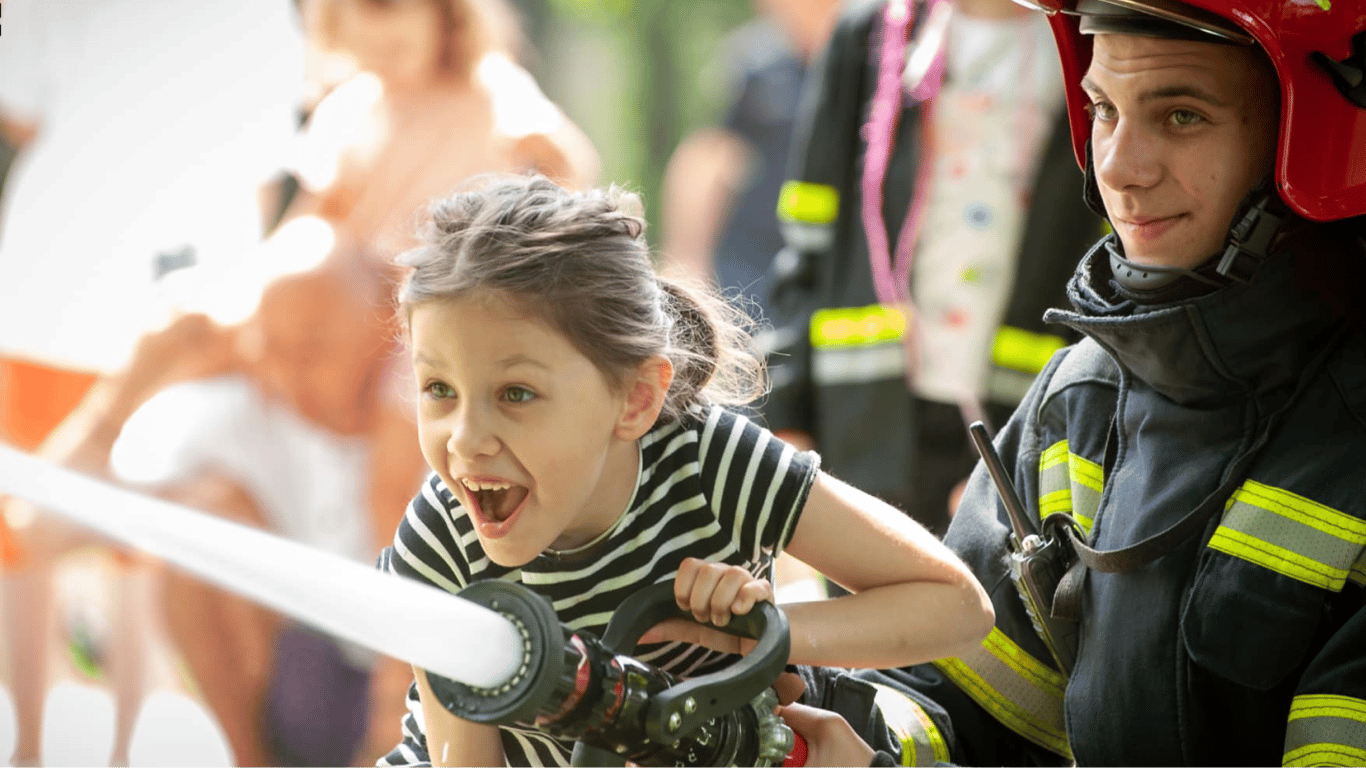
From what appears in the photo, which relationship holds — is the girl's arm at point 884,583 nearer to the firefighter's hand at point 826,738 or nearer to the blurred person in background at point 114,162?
the firefighter's hand at point 826,738

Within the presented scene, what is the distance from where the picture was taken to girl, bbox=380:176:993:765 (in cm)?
175

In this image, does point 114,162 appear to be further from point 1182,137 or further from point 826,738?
point 1182,137

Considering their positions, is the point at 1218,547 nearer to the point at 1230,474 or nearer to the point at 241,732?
the point at 1230,474

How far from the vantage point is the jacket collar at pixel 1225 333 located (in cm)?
198

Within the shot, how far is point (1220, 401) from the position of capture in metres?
2.05

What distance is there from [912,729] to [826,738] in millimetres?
234

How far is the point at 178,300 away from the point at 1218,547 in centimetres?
343

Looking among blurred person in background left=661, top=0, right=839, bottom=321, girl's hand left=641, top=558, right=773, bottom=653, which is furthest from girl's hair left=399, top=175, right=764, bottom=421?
blurred person in background left=661, top=0, right=839, bottom=321

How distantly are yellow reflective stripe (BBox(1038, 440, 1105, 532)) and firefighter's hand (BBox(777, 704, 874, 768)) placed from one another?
46 cm

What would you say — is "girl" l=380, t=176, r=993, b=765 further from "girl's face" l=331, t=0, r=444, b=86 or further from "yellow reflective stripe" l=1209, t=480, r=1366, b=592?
"girl's face" l=331, t=0, r=444, b=86

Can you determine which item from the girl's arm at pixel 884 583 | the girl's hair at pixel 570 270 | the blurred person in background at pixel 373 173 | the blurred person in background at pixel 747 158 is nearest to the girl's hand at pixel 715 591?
the girl's arm at pixel 884 583

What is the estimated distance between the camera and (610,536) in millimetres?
1944

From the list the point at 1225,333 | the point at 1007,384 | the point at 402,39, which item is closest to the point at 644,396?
the point at 1225,333

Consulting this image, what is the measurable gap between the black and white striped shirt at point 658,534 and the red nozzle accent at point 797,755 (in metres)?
0.14
